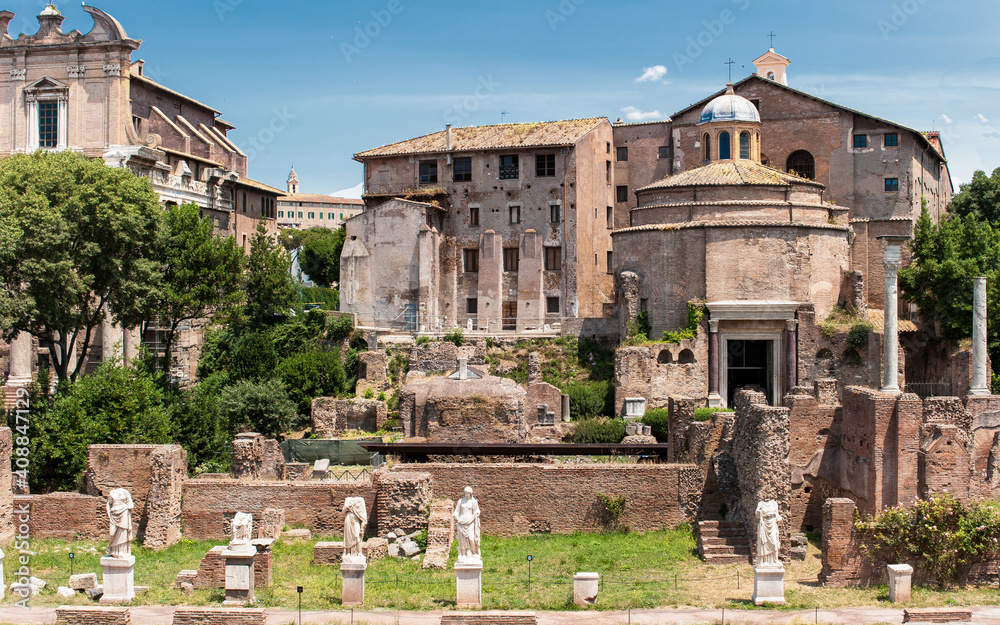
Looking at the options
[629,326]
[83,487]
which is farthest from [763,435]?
[629,326]

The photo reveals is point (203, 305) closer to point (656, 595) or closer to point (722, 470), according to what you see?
point (722, 470)

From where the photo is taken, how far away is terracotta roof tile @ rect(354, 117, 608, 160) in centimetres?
5288

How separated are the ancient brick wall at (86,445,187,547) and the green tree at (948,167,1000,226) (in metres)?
47.3

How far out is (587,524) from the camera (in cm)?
2748

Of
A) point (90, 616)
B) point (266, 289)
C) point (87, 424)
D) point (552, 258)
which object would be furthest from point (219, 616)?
point (552, 258)

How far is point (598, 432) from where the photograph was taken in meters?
38.2

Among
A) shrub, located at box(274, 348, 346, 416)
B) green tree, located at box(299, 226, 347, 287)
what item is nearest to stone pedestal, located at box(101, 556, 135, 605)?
shrub, located at box(274, 348, 346, 416)

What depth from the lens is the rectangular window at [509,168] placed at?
53.3 meters

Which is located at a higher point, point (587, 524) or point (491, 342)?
point (491, 342)

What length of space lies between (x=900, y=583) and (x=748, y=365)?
960 inches

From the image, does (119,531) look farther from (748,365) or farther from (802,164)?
(802,164)

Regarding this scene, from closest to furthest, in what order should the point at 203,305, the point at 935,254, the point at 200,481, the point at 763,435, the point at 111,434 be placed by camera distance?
the point at 763,435
the point at 200,481
the point at 111,434
the point at 203,305
the point at 935,254

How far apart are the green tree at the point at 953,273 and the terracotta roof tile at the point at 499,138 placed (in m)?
16.4

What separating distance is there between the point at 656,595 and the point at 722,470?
23.1 feet
